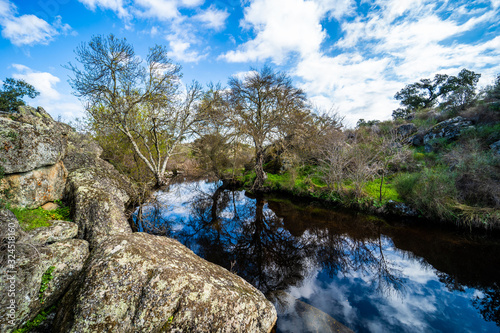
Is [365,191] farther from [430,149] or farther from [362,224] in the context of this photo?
[430,149]

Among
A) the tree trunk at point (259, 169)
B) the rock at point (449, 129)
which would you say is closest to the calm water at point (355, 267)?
the tree trunk at point (259, 169)

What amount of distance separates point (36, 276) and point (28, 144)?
3.64 meters

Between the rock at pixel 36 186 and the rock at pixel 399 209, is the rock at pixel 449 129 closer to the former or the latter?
the rock at pixel 399 209

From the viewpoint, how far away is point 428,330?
4.34 m

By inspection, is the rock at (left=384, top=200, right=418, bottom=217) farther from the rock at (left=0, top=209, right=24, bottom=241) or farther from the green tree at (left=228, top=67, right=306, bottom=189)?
the rock at (left=0, top=209, right=24, bottom=241)

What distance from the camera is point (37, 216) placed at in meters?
4.46

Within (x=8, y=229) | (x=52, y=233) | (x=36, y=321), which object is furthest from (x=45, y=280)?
(x=52, y=233)

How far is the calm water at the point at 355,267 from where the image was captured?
4.64 metres

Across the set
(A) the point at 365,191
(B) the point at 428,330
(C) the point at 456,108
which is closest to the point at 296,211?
(A) the point at 365,191

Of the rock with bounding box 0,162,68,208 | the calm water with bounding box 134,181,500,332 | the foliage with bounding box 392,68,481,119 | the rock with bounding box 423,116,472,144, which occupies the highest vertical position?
the foliage with bounding box 392,68,481,119

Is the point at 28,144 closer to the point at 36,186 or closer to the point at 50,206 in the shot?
the point at 36,186

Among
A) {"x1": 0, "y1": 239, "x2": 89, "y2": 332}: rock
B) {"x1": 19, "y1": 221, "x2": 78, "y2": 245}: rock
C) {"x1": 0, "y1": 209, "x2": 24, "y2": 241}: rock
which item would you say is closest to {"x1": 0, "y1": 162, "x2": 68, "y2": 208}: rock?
{"x1": 19, "y1": 221, "x2": 78, "y2": 245}: rock

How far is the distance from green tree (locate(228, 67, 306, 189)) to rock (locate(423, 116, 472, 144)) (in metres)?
12.9

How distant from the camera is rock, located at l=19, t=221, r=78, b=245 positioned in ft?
11.7
